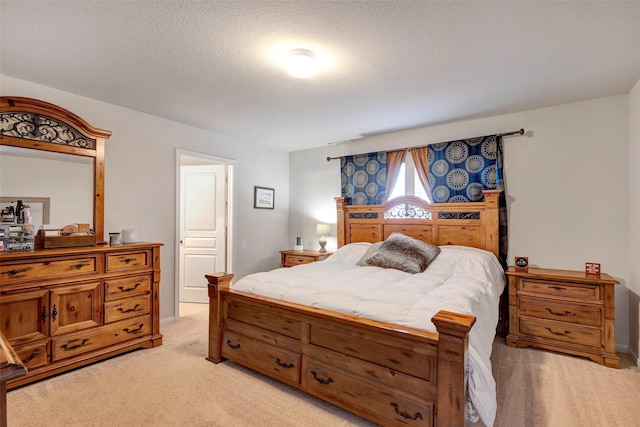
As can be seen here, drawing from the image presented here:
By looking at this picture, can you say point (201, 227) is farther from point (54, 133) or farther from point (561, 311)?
point (561, 311)

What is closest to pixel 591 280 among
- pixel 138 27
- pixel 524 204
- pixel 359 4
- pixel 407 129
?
pixel 524 204

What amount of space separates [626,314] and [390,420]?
112 inches

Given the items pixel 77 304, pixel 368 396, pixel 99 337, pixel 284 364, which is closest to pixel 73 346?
pixel 99 337

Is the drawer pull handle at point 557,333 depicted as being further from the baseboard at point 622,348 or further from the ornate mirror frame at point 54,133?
the ornate mirror frame at point 54,133

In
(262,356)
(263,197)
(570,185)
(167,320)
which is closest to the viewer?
(262,356)

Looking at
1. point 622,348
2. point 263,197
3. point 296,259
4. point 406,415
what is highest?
point 263,197

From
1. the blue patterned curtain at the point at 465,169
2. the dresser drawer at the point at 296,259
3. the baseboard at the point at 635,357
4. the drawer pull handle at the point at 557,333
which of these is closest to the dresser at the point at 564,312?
the drawer pull handle at the point at 557,333

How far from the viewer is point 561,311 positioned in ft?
9.70

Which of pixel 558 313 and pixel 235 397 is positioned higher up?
pixel 558 313

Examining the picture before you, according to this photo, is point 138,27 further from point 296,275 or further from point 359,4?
point 296,275

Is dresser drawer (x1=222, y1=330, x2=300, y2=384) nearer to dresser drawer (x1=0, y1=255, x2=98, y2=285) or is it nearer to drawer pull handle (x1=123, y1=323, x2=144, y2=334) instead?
drawer pull handle (x1=123, y1=323, x2=144, y2=334)

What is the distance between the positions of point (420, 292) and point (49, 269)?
2890 millimetres

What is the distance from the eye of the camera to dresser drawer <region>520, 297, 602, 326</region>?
282 centimetres

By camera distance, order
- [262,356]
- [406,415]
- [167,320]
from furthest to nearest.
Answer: [167,320], [262,356], [406,415]
